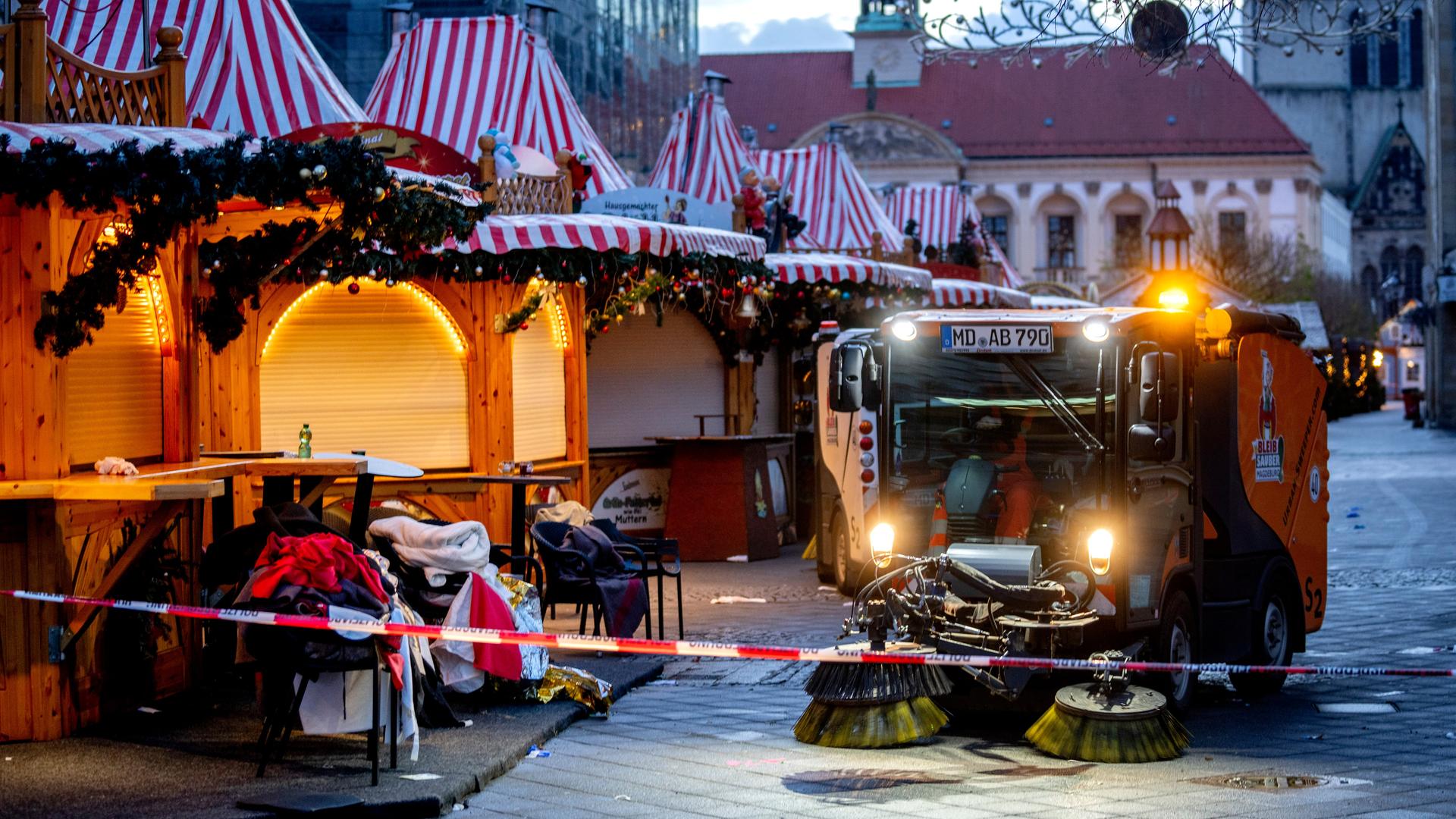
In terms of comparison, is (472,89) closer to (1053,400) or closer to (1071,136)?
(1053,400)

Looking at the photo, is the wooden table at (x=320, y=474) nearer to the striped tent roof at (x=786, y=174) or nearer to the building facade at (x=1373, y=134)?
the striped tent roof at (x=786, y=174)

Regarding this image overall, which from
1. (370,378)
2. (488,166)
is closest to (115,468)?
(370,378)

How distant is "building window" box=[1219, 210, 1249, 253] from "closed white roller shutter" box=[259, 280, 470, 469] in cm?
7240

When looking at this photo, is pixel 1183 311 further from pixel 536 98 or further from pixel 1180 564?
pixel 536 98

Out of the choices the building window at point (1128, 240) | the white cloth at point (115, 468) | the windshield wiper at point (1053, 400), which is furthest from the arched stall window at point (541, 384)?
the building window at point (1128, 240)

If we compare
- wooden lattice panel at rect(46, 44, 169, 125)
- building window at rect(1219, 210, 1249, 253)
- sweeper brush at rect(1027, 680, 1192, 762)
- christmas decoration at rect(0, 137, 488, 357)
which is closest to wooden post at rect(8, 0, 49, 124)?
wooden lattice panel at rect(46, 44, 169, 125)

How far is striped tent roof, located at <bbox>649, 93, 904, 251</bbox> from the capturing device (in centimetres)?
3033

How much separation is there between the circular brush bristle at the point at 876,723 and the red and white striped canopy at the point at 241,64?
987cm

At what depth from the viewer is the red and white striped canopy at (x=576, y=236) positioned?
48.7ft

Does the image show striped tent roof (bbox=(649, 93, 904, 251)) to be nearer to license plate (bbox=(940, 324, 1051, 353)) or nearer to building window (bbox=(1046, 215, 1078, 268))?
license plate (bbox=(940, 324, 1051, 353))

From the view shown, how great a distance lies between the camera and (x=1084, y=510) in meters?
10.6

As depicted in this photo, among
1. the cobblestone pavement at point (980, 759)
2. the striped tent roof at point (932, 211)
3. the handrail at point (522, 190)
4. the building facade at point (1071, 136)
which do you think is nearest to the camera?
the cobblestone pavement at point (980, 759)

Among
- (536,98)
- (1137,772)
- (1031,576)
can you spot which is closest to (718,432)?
(536,98)

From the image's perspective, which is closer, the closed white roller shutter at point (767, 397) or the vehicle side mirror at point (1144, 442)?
the vehicle side mirror at point (1144, 442)
